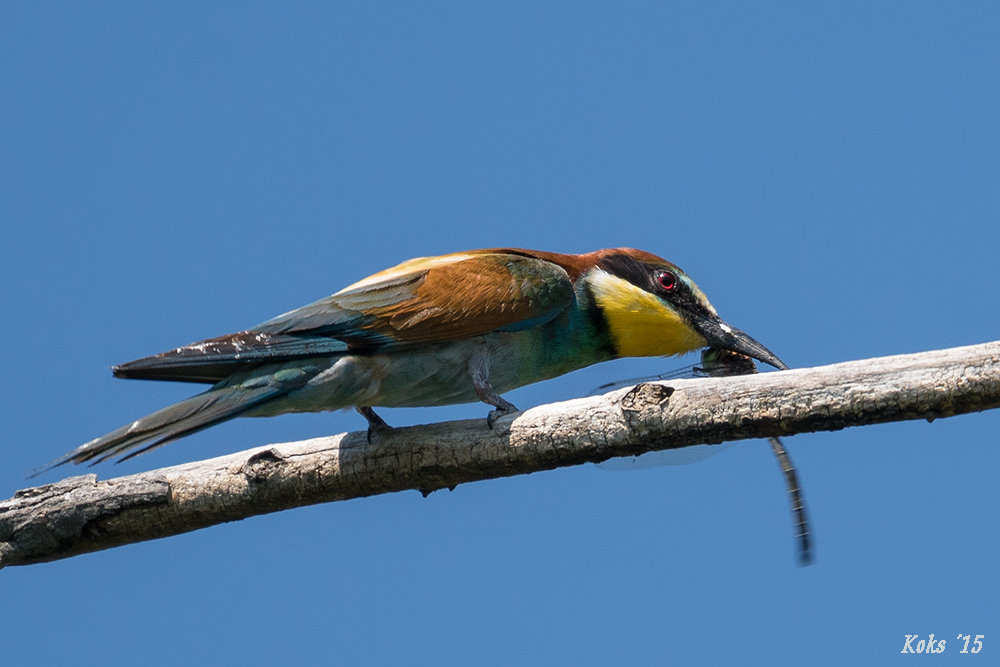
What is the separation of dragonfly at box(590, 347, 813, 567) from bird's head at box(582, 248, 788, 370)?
108 millimetres

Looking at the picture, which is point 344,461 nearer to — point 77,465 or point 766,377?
point 77,465

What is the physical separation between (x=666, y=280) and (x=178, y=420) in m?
2.54

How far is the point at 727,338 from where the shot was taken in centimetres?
513

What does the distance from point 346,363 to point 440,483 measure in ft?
2.40

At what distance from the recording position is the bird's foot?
378cm

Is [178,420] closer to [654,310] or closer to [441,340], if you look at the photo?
[441,340]

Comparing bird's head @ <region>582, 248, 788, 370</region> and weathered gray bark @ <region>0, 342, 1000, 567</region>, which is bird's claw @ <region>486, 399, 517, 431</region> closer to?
weathered gray bark @ <region>0, 342, 1000, 567</region>

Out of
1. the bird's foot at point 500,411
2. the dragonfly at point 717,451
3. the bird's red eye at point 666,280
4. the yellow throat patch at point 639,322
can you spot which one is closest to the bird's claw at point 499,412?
the bird's foot at point 500,411

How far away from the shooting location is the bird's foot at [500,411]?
12.4 feet

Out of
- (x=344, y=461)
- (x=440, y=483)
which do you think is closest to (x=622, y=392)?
(x=440, y=483)

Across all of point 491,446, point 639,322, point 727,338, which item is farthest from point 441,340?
point 727,338

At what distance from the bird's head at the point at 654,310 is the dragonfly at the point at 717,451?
0.11 meters

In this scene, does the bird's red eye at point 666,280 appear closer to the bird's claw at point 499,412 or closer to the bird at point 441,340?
the bird at point 441,340

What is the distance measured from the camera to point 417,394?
459 cm
